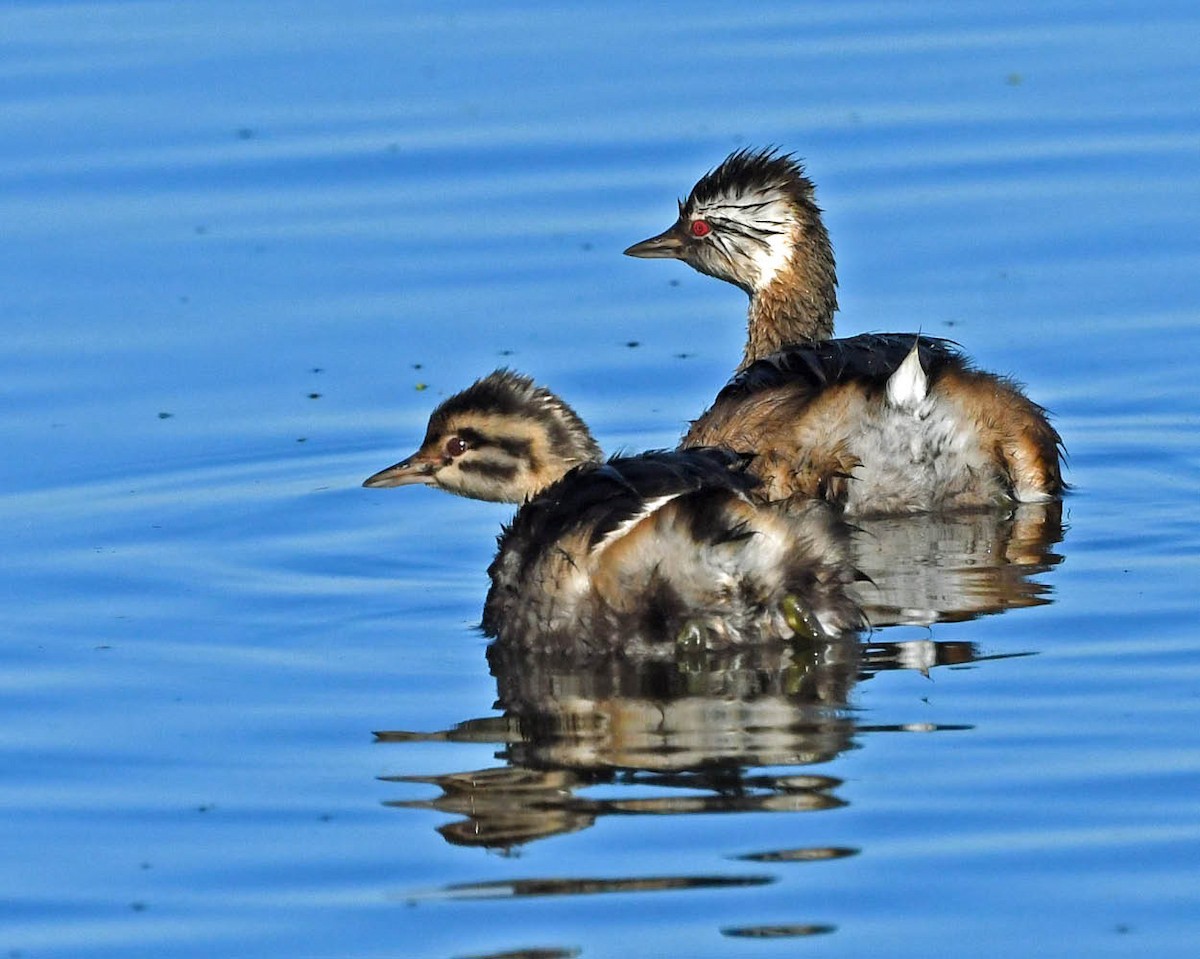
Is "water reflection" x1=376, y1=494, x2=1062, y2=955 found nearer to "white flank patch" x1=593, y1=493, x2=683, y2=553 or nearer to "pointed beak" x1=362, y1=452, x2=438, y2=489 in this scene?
"white flank patch" x1=593, y1=493, x2=683, y2=553

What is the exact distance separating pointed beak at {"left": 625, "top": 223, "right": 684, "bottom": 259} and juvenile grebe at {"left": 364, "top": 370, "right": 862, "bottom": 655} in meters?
3.64

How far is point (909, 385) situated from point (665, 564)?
1.78 meters

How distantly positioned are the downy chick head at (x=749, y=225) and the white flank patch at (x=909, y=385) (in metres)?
2.10

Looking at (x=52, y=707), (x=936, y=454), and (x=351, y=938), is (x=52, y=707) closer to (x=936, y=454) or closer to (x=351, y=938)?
(x=351, y=938)

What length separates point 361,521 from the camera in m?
9.17

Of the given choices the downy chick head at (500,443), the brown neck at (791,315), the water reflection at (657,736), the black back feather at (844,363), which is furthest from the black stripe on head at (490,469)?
the brown neck at (791,315)

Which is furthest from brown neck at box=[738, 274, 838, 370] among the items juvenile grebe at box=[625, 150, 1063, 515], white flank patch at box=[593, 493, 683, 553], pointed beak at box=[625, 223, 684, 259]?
white flank patch at box=[593, 493, 683, 553]

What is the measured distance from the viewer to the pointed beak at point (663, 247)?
37.2 feet

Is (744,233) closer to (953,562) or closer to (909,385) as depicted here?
(909,385)

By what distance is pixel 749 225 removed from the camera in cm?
1103

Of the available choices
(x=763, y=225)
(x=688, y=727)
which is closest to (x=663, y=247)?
(x=763, y=225)

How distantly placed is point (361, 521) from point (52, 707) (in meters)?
2.14

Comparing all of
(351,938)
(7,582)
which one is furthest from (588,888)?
(7,582)

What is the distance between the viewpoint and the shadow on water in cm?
613
